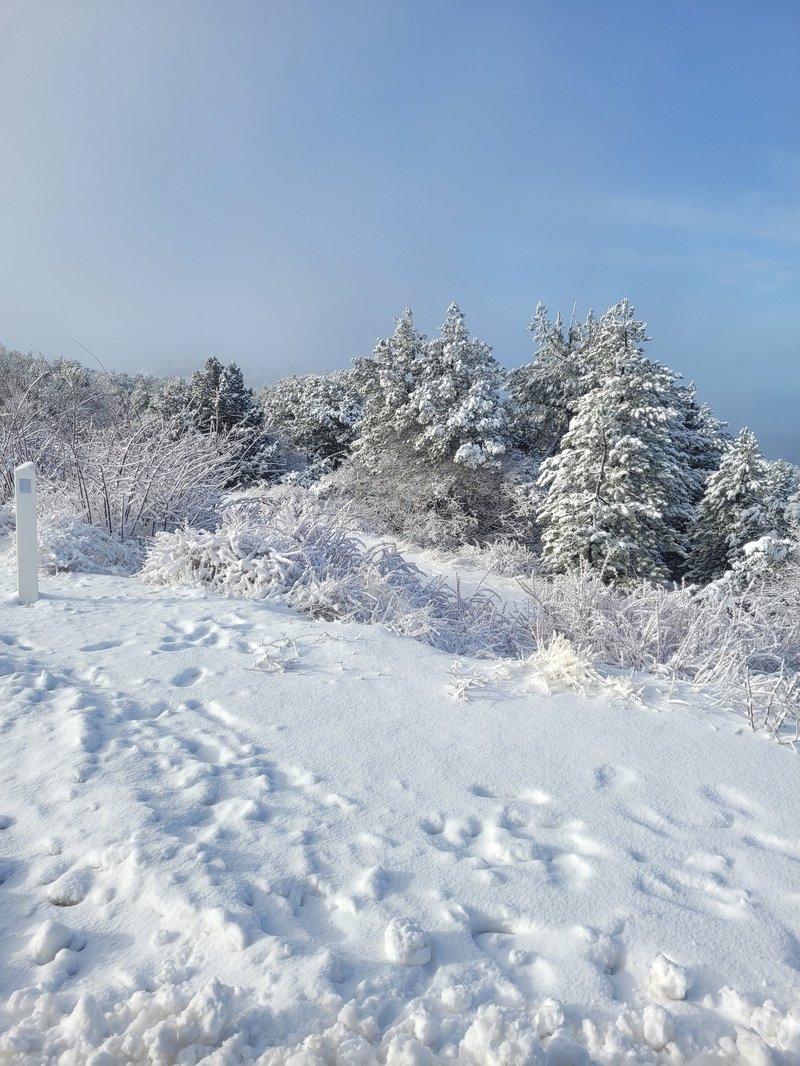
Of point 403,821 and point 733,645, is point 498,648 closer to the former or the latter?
point 733,645

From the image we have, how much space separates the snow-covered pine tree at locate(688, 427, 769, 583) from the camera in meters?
18.0

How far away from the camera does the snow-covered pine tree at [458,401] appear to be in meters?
19.0

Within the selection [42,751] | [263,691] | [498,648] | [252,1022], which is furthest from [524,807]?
[498,648]

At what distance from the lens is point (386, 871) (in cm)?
208

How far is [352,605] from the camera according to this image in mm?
5176

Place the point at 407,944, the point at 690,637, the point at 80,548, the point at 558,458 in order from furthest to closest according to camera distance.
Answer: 1. the point at 558,458
2. the point at 80,548
3. the point at 690,637
4. the point at 407,944

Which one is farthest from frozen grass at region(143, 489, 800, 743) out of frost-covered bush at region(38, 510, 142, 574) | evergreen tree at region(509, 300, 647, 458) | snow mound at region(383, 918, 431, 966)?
evergreen tree at region(509, 300, 647, 458)

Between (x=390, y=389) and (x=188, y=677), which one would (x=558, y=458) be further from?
(x=188, y=677)

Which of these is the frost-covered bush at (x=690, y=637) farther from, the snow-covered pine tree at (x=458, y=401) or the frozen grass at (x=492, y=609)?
the snow-covered pine tree at (x=458, y=401)

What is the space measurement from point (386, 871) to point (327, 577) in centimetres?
353

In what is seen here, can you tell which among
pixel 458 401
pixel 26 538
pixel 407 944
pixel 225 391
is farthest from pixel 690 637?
pixel 225 391

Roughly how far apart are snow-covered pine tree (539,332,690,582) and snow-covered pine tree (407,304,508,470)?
92.5 inches

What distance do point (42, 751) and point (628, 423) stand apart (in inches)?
685

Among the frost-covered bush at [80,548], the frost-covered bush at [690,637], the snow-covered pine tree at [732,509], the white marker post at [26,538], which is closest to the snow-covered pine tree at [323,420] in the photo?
the snow-covered pine tree at [732,509]
